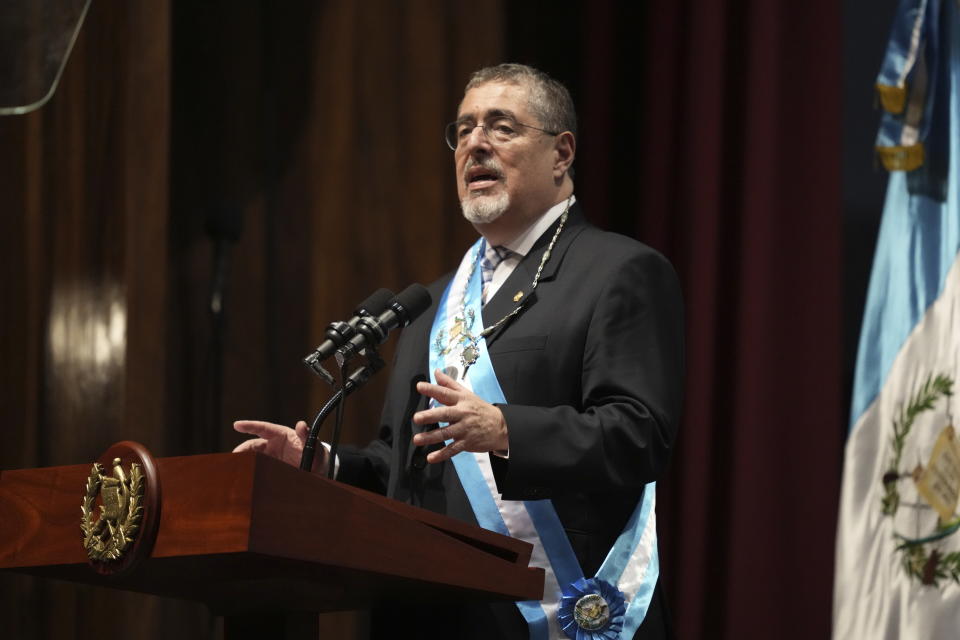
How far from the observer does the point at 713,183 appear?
3400 millimetres

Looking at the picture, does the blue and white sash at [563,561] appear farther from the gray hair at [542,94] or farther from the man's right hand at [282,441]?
the gray hair at [542,94]

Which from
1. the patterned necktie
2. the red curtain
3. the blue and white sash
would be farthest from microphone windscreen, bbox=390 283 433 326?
the red curtain

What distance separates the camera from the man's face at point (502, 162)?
7.63ft

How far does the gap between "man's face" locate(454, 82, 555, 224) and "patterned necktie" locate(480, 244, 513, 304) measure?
0.22 ft

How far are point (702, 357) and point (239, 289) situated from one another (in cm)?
129

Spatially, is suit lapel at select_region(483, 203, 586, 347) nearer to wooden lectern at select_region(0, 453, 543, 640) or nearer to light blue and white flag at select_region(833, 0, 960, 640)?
wooden lectern at select_region(0, 453, 543, 640)

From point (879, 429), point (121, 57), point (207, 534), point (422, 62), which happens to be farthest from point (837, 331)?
point (207, 534)

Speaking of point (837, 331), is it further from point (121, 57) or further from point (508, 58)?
point (121, 57)

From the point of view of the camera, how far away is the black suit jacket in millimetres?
1816

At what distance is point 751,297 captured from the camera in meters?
3.23

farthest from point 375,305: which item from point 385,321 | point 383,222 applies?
point 383,222

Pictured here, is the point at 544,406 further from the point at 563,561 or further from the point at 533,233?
the point at 533,233

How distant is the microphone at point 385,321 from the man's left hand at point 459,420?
0.12 meters

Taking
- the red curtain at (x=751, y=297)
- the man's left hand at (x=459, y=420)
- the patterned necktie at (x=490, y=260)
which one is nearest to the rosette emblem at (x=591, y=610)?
the man's left hand at (x=459, y=420)
